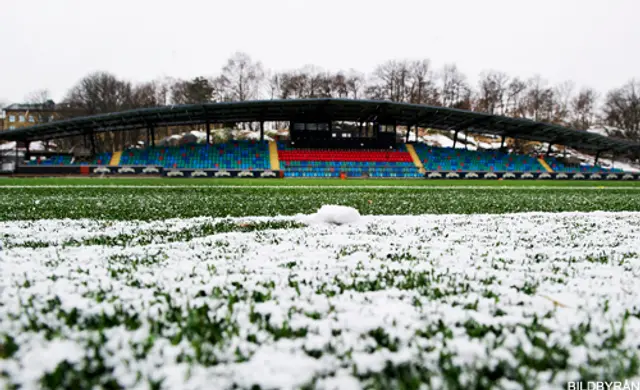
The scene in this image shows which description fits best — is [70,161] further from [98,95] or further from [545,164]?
[545,164]

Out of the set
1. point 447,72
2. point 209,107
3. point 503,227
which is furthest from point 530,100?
point 503,227

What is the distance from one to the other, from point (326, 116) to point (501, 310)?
40.5 m

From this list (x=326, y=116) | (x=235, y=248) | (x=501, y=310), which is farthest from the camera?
(x=326, y=116)

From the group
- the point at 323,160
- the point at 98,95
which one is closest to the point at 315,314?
the point at 323,160

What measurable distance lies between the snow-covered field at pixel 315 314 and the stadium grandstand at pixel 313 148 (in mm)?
32172

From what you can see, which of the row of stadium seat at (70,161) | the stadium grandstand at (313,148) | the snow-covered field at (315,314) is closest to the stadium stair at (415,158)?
the stadium grandstand at (313,148)

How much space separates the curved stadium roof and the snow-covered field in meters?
31.9

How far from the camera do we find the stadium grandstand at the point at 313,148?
35.5 meters

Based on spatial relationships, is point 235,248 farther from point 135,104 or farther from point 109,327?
point 135,104

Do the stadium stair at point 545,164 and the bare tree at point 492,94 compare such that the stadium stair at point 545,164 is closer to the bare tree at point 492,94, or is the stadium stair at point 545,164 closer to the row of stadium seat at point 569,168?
the row of stadium seat at point 569,168

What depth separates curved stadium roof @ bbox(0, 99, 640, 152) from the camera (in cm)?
3459

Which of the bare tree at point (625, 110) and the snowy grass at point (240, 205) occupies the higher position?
the bare tree at point (625, 110)

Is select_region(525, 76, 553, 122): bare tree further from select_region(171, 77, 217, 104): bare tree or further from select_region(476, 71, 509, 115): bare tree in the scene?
select_region(171, 77, 217, 104): bare tree

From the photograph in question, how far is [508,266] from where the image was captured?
283 cm
